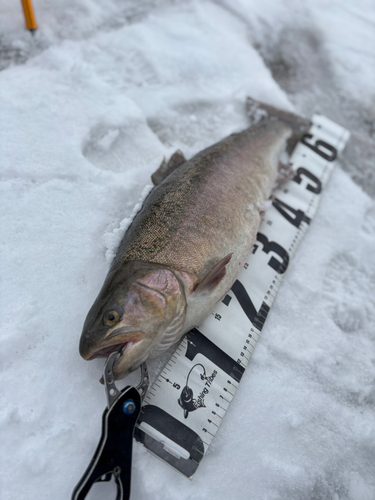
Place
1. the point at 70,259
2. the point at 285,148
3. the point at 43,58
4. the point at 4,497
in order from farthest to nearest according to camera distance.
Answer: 1. the point at 285,148
2. the point at 43,58
3. the point at 70,259
4. the point at 4,497

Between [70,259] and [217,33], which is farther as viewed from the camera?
[217,33]

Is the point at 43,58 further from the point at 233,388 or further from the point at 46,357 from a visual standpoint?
the point at 233,388

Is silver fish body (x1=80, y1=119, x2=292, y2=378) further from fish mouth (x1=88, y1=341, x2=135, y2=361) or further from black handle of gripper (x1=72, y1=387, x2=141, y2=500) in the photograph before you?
black handle of gripper (x1=72, y1=387, x2=141, y2=500)

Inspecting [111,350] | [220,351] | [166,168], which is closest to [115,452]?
[111,350]

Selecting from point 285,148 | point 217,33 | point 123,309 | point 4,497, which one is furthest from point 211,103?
point 4,497

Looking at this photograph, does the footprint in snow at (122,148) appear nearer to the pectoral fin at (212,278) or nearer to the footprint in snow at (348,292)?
the pectoral fin at (212,278)

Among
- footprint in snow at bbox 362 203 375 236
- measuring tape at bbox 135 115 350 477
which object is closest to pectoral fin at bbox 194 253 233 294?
measuring tape at bbox 135 115 350 477

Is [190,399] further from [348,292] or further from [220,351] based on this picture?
[348,292]
